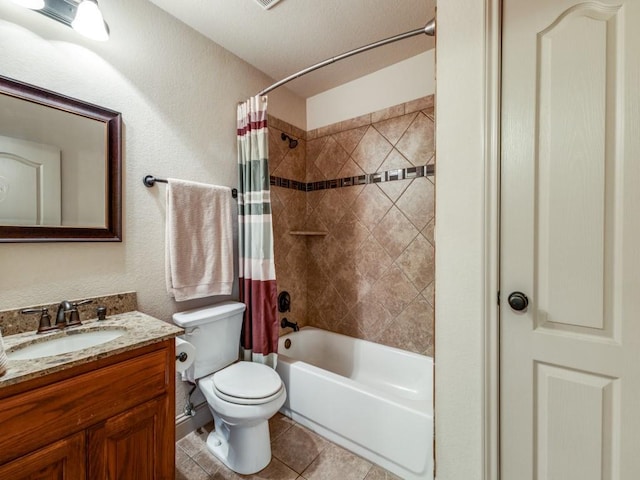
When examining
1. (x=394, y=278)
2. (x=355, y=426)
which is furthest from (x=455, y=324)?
(x=394, y=278)

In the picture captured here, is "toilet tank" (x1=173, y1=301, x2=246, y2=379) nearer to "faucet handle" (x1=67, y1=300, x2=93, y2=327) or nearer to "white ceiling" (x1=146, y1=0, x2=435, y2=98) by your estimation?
"faucet handle" (x1=67, y1=300, x2=93, y2=327)

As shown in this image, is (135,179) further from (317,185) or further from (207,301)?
(317,185)

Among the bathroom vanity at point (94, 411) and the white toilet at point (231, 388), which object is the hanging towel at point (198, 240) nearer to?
the white toilet at point (231, 388)

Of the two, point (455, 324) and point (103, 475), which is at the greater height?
point (455, 324)

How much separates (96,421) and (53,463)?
0.12 m

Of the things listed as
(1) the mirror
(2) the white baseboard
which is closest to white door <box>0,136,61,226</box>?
(1) the mirror

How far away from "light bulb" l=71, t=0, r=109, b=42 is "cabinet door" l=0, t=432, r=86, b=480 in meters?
1.58

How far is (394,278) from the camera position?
2.10 meters

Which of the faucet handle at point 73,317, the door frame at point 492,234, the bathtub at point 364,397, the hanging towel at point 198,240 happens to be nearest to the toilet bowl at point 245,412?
the bathtub at point 364,397

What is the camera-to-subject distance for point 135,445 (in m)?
1.00

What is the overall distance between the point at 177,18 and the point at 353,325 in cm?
242

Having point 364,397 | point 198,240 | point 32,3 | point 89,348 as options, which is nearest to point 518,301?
point 364,397

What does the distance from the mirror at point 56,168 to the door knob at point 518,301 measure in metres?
1.77

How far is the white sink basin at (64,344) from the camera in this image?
3.34ft
